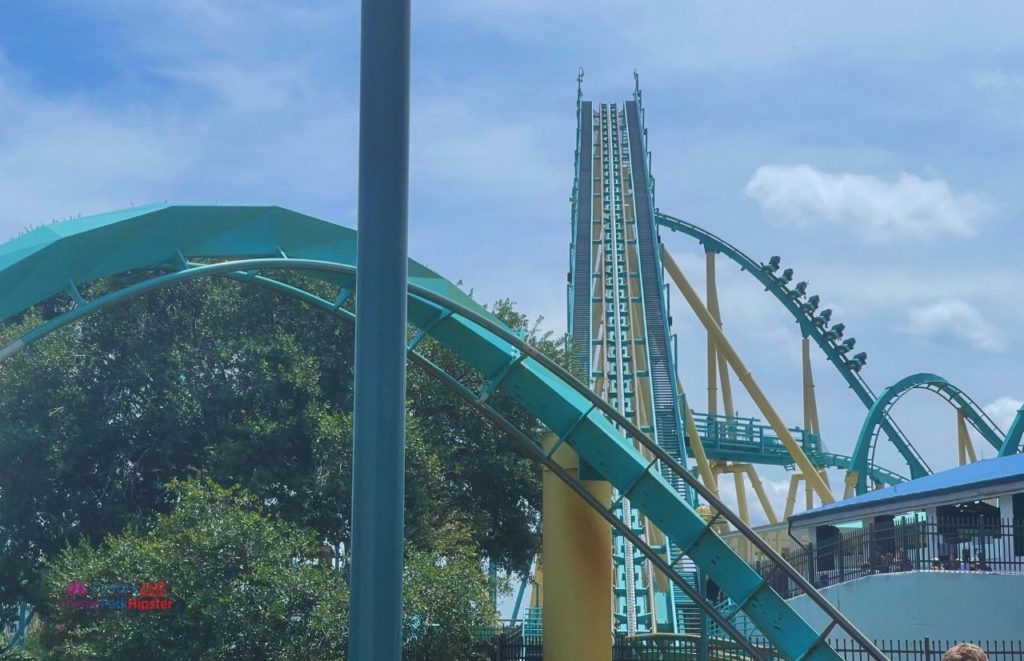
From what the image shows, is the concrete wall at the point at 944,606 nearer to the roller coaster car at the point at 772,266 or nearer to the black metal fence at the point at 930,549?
the black metal fence at the point at 930,549

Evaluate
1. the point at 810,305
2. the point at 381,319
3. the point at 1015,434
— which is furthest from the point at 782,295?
the point at 381,319

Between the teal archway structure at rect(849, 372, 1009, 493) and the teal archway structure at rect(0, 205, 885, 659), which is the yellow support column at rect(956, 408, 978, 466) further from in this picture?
the teal archway structure at rect(0, 205, 885, 659)

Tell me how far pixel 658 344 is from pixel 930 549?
16.0m

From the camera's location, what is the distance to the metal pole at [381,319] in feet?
18.2

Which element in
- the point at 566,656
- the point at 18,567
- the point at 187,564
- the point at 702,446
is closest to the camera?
the point at 566,656

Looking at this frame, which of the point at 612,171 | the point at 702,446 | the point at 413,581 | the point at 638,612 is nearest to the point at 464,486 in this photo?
the point at 638,612

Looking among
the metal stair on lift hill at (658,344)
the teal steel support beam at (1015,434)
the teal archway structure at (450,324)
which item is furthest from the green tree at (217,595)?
the teal steel support beam at (1015,434)

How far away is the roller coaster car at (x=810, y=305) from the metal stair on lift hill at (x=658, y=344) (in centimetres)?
633

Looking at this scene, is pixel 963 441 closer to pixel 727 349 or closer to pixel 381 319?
pixel 727 349

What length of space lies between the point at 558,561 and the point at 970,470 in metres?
10.0

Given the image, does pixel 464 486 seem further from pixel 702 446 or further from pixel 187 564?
pixel 702 446

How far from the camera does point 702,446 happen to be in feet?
129

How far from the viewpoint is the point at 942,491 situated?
20406 millimetres

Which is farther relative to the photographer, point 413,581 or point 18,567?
point 18,567
